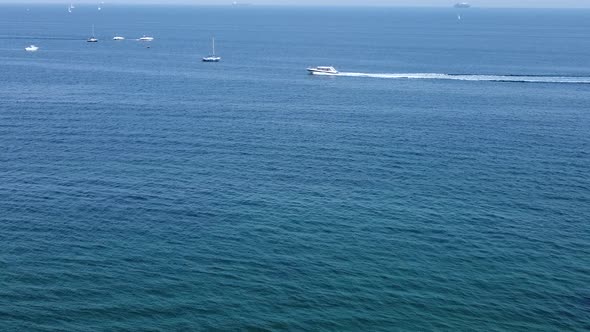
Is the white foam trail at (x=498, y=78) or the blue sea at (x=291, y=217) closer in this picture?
the blue sea at (x=291, y=217)

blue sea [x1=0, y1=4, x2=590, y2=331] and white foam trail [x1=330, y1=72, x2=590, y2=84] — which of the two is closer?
blue sea [x1=0, y1=4, x2=590, y2=331]

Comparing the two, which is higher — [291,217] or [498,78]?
[498,78]

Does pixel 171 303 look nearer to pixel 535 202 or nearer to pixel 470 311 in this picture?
pixel 470 311

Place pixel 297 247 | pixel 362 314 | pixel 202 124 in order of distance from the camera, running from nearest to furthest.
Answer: pixel 362 314 < pixel 297 247 < pixel 202 124

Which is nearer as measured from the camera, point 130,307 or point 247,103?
point 130,307

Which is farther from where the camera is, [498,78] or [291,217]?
[498,78]

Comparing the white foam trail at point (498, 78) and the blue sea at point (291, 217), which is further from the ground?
the white foam trail at point (498, 78)

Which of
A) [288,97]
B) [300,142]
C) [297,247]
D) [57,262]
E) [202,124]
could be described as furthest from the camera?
[288,97]

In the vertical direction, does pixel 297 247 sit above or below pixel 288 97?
below

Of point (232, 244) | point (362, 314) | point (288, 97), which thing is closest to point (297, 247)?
point (232, 244)

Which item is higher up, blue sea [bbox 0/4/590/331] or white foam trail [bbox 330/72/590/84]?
white foam trail [bbox 330/72/590/84]

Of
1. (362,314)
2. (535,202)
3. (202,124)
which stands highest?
(202,124)
